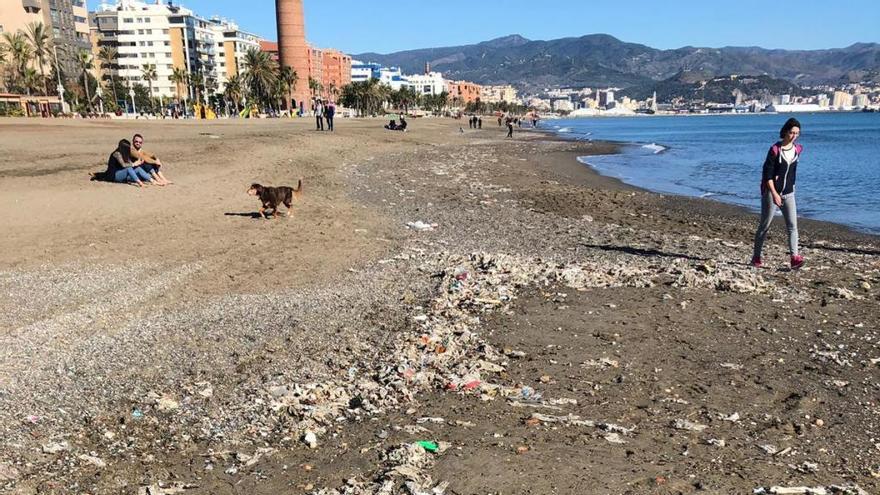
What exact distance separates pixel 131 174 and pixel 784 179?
541 inches

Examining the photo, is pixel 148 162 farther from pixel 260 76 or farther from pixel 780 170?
pixel 260 76

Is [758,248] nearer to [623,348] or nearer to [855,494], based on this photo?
[623,348]

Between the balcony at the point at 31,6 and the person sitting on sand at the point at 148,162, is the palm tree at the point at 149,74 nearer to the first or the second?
the balcony at the point at 31,6

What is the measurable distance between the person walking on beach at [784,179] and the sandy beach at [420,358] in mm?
691

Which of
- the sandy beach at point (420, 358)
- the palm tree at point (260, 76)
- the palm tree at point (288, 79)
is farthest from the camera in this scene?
the palm tree at point (288, 79)

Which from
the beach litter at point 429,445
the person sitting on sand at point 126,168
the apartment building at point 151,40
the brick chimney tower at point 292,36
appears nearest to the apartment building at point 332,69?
the apartment building at point 151,40

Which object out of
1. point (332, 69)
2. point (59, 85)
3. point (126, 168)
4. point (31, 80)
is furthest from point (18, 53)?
point (332, 69)

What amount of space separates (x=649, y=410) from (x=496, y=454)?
4.62ft

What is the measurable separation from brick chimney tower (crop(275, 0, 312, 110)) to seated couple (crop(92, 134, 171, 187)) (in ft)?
356

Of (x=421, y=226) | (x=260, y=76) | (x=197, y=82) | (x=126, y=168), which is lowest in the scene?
(x=421, y=226)

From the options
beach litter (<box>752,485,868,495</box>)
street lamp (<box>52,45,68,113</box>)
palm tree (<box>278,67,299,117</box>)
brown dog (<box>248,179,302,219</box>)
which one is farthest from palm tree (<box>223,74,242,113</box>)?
beach litter (<box>752,485,868,495</box>)

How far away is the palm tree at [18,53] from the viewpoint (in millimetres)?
82312

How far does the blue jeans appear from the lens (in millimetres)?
14453

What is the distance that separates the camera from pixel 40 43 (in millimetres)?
84000
